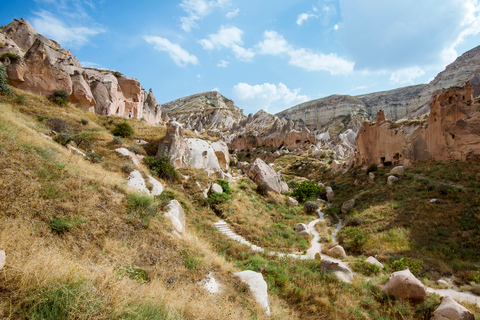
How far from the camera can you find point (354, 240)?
11.7 meters

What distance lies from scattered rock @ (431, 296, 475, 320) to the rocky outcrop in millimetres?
18914

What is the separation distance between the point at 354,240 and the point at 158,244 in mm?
11238

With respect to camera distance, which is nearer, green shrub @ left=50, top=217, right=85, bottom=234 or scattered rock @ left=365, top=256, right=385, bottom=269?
green shrub @ left=50, top=217, right=85, bottom=234

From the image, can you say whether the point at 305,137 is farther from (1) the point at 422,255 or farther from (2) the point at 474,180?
(1) the point at 422,255

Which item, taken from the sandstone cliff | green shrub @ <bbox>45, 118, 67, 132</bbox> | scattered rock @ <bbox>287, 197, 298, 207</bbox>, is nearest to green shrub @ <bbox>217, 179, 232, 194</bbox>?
scattered rock @ <bbox>287, 197, 298, 207</bbox>

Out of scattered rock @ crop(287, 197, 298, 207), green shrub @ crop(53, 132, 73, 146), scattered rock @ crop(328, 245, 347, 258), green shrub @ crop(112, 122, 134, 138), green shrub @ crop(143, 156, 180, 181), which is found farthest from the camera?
scattered rock @ crop(287, 197, 298, 207)

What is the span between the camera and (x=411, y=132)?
22734 mm

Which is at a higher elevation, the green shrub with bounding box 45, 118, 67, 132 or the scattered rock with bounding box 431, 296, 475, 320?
the green shrub with bounding box 45, 118, 67, 132

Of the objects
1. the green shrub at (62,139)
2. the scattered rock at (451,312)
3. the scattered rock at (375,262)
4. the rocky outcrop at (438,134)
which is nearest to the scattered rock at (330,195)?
the rocky outcrop at (438,134)

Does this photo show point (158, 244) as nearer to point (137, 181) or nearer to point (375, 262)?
point (137, 181)

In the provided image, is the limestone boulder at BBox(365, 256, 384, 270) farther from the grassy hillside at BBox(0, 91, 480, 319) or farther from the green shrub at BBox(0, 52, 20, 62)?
the green shrub at BBox(0, 52, 20, 62)

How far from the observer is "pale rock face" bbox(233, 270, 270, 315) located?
512 cm

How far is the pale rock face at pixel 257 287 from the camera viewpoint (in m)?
5.12

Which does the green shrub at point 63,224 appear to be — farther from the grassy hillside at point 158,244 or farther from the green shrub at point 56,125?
the green shrub at point 56,125
